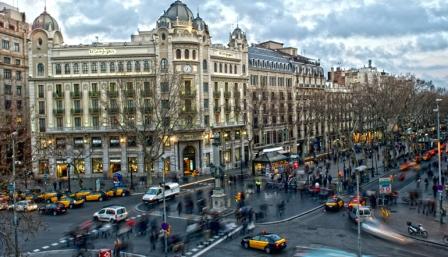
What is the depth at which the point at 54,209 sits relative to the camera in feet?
135

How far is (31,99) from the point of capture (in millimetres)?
64688

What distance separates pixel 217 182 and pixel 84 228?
12.4 metres

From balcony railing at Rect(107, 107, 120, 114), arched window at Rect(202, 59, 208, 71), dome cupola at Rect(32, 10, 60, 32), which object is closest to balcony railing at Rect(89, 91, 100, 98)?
balcony railing at Rect(107, 107, 120, 114)

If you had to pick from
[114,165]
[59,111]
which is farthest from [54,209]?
[59,111]

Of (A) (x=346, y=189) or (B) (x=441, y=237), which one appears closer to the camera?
(B) (x=441, y=237)

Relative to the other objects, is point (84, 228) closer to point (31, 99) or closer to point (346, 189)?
point (346, 189)

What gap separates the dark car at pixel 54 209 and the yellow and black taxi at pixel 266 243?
18.7 m

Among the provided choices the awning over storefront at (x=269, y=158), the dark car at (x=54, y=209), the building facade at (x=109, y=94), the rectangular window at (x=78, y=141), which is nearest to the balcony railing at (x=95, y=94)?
the building facade at (x=109, y=94)

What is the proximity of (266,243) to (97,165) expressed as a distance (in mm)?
40395

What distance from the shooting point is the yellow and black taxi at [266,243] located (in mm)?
28766

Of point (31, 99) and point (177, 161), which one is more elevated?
point (31, 99)

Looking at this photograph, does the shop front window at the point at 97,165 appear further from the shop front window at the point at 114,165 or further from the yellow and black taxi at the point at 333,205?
the yellow and black taxi at the point at 333,205

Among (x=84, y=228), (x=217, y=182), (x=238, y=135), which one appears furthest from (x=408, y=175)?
(x=84, y=228)

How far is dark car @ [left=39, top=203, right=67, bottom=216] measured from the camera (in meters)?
41.1
